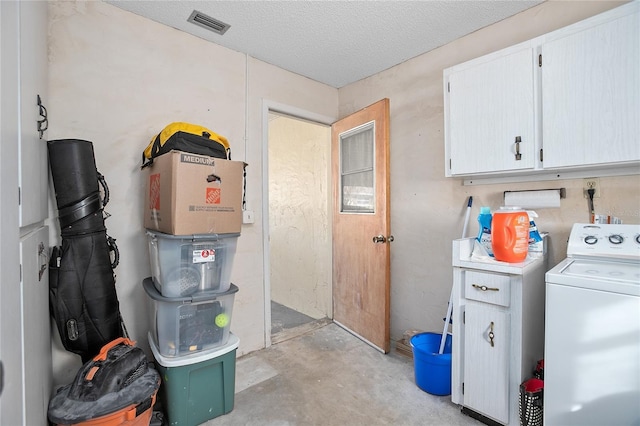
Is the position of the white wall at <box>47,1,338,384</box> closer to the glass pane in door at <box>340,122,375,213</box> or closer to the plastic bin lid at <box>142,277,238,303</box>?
the plastic bin lid at <box>142,277,238,303</box>

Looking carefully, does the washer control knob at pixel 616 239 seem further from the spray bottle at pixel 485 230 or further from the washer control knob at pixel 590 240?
the spray bottle at pixel 485 230

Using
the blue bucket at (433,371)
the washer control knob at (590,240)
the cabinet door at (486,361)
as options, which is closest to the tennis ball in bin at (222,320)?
Answer: the blue bucket at (433,371)

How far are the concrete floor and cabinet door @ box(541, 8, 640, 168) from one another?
158cm

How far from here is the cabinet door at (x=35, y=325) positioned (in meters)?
0.99

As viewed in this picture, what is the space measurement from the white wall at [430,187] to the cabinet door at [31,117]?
231 centimetres

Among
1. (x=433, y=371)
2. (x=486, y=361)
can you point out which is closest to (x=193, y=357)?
(x=433, y=371)

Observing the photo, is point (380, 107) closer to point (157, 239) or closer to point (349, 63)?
point (349, 63)

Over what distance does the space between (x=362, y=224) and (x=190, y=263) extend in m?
1.50

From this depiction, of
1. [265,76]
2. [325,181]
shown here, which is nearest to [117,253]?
[265,76]

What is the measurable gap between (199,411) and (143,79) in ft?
6.78

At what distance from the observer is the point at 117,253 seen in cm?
177

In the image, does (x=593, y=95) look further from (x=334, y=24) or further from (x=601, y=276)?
(x=334, y=24)

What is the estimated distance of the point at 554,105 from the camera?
1640 millimetres

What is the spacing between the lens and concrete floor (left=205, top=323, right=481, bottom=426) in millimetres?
1733
